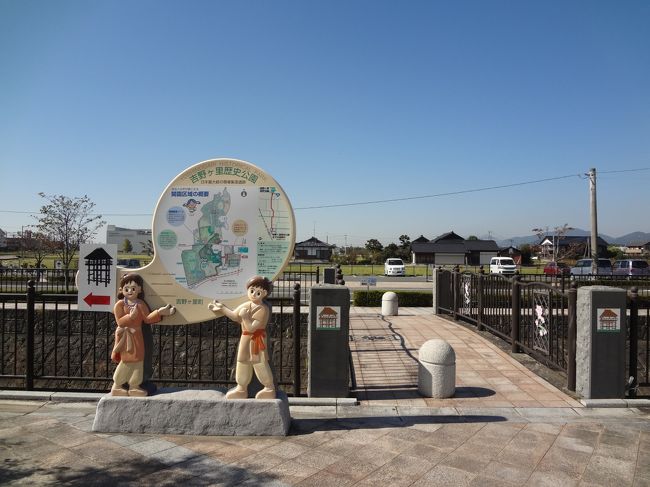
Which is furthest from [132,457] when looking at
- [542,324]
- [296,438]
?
[542,324]

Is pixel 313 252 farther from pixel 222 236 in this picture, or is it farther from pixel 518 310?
pixel 222 236

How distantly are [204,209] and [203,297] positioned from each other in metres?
1.04

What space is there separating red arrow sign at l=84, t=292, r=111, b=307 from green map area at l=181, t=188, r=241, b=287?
1.05m

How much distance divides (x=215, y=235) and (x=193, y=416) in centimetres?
206

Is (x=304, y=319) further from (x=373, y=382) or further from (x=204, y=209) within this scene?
(x=204, y=209)

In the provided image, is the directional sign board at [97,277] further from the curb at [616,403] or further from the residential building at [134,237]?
the residential building at [134,237]

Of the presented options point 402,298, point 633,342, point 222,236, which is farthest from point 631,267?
point 222,236

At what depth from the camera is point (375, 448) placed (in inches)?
181

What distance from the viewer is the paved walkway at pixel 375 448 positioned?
13.0 ft

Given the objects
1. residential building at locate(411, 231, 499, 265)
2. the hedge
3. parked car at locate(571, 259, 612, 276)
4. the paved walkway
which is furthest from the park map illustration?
residential building at locate(411, 231, 499, 265)

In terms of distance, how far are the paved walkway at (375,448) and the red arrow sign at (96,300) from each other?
1438mm

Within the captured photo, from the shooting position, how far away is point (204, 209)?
5188mm

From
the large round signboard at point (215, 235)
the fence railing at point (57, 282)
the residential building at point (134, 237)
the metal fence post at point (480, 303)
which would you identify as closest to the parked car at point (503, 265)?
the fence railing at point (57, 282)

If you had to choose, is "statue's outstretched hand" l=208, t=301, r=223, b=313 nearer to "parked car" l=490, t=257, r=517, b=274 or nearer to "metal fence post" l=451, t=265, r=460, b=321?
"metal fence post" l=451, t=265, r=460, b=321
